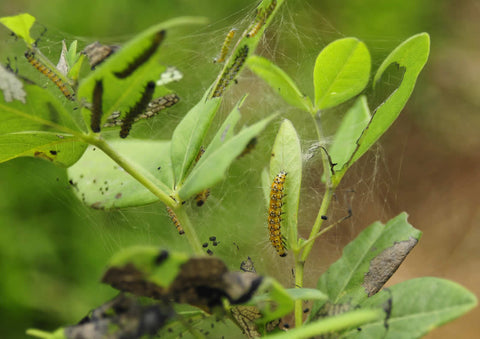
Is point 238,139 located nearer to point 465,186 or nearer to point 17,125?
point 17,125

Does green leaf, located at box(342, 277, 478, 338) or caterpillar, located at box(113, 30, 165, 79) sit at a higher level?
caterpillar, located at box(113, 30, 165, 79)

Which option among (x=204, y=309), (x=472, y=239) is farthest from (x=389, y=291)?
(x=472, y=239)

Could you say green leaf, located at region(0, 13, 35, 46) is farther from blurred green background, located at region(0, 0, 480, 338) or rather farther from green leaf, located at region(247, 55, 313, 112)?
green leaf, located at region(247, 55, 313, 112)

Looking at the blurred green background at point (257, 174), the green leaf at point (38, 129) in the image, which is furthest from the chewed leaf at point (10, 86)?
the blurred green background at point (257, 174)

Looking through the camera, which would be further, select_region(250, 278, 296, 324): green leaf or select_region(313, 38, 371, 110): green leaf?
select_region(313, 38, 371, 110): green leaf

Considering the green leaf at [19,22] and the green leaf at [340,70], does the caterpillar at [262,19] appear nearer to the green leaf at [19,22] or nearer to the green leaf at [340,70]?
the green leaf at [340,70]

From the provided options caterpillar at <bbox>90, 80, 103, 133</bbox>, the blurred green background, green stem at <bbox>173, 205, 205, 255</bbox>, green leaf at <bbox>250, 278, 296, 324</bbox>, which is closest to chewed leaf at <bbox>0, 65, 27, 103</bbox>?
caterpillar at <bbox>90, 80, 103, 133</bbox>
